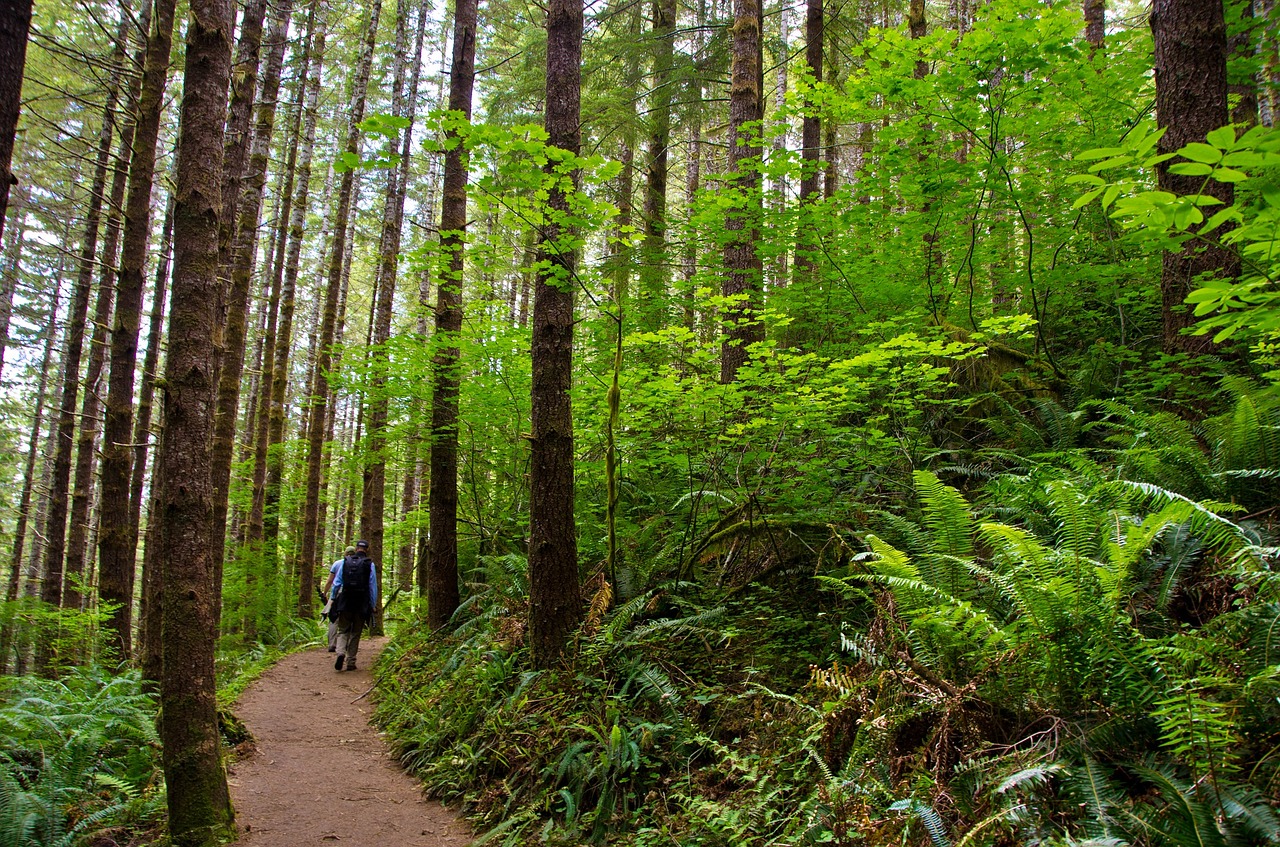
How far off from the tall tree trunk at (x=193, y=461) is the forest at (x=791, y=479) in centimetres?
3

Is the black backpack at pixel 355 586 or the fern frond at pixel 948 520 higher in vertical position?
the fern frond at pixel 948 520

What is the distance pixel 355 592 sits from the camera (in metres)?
10.0

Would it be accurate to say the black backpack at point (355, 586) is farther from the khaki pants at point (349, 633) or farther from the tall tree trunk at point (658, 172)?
the tall tree trunk at point (658, 172)

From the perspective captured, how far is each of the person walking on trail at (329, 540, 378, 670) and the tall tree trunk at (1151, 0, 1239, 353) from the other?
1010cm

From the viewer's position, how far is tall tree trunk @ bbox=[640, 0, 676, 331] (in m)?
9.20

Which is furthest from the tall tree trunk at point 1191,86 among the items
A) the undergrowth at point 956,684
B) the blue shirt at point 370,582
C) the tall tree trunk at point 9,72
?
the blue shirt at point 370,582

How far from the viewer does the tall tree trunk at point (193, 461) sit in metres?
4.33

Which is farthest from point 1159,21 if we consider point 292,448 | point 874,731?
point 292,448

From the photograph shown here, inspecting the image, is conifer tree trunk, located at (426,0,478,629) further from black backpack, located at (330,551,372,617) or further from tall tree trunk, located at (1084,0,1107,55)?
tall tree trunk, located at (1084,0,1107,55)

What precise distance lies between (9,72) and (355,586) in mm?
8323

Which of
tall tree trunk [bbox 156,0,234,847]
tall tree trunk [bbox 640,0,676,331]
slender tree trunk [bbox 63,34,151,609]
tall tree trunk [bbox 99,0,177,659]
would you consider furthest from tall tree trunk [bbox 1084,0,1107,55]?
slender tree trunk [bbox 63,34,151,609]

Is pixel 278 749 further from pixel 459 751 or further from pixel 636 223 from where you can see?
pixel 636 223

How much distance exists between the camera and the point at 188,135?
451cm

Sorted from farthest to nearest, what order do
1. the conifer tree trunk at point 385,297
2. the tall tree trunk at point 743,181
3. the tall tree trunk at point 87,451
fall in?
the conifer tree trunk at point 385,297 < the tall tree trunk at point 87,451 < the tall tree trunk at point 743,181
